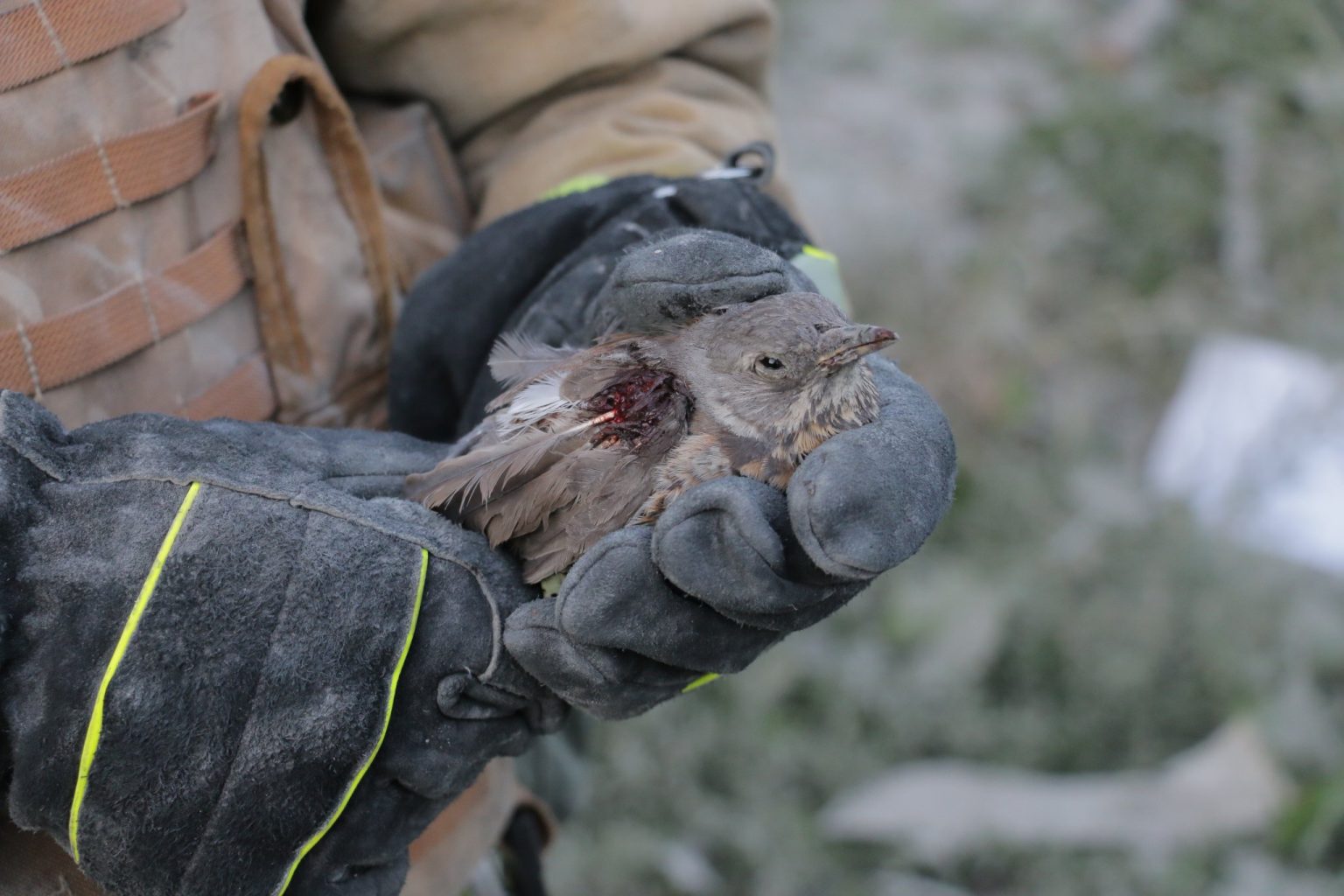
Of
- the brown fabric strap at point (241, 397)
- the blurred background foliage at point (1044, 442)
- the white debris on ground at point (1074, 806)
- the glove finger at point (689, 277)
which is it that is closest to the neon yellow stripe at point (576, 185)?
the glove finger at point (689, 277)

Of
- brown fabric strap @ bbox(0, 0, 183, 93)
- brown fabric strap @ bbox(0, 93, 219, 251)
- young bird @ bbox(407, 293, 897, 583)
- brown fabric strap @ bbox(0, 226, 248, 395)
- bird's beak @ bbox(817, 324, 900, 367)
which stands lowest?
young bird @ bbox(407, 293, 897, 583)

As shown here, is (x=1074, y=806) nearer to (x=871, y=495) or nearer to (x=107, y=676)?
(x=871, y=495)

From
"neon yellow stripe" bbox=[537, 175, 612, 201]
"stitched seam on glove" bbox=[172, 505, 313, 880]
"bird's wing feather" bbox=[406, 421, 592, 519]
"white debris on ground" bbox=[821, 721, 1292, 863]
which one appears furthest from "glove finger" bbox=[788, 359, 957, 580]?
"white debris on ground" bbox=[821, 721, 1292, 863]

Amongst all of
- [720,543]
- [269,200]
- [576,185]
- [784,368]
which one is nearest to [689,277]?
[784,368]

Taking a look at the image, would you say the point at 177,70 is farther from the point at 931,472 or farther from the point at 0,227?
the point at 931,472

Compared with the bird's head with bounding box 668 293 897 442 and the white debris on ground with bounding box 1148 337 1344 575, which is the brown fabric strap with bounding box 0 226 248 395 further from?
the white debris on ground with bounding box 1148 337 1344 575

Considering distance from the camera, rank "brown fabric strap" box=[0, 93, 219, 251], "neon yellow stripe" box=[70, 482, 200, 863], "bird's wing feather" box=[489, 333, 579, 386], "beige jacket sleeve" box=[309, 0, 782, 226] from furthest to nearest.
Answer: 1. "beige jacket sleeve" box=[309, 0, 782, 226]
2. "bird's wing feather" box=[489, 333, 579, 386]
3. "brown fabric strap" box=[0, 93, 219, 251]
4. "neon yellow stripe" box=[70, 482, 200, 863]
